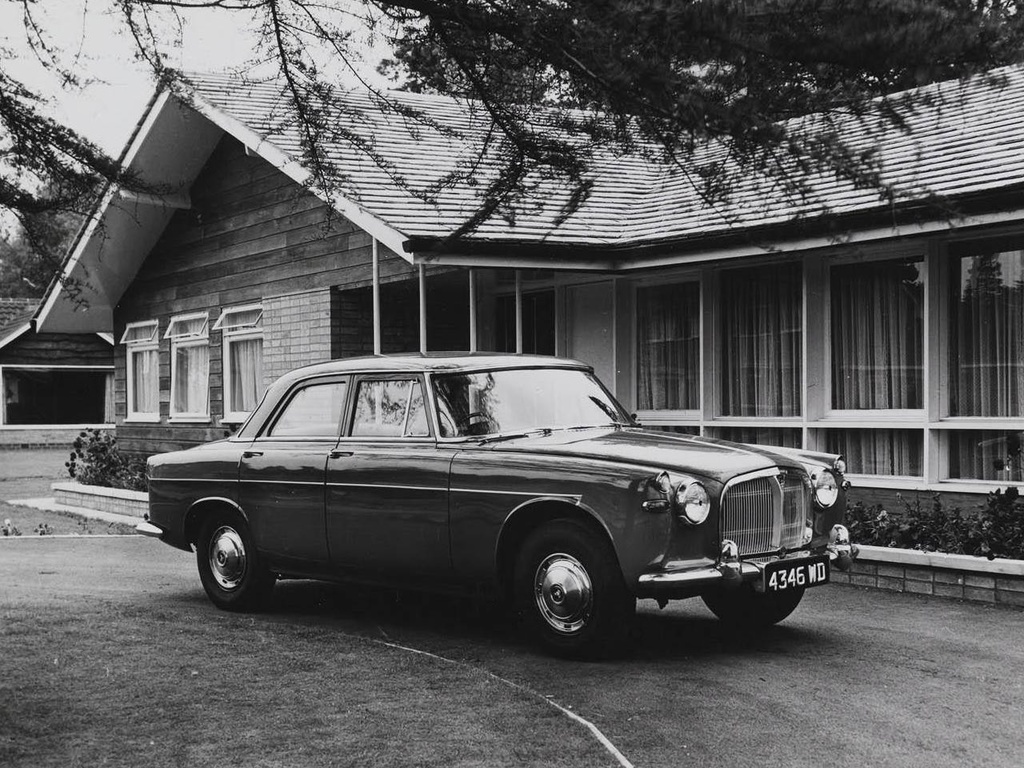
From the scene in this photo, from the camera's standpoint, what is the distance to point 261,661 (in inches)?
276

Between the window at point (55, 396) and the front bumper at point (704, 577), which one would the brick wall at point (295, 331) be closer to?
the front bumper at point (704, 577)

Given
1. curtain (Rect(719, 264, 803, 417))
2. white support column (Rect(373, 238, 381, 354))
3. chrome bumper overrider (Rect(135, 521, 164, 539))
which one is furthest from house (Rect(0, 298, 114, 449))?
chrome bumper overrider (Rect(135, 521, 164, 539))

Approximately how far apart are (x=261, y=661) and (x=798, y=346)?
285 inches

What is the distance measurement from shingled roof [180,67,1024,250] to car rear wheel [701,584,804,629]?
2.35 metres

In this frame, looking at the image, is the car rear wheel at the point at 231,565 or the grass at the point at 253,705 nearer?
the grass at the point at 253,705

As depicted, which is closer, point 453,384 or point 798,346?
point 453,384

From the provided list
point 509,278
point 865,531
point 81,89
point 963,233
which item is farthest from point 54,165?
point 509,278

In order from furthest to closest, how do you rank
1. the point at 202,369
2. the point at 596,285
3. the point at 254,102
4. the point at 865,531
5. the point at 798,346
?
the point at 202,369 < the point at 254,102 < the point at 596,285 < the point at 798,346 < the point at 865,531

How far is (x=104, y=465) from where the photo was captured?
64.5ft

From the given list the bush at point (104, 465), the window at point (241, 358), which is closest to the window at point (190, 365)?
the window at point (241, 358)

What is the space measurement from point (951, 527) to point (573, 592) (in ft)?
13.9

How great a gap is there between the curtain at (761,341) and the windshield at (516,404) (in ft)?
Result: 15.9

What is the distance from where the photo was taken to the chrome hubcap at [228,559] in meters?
8.73

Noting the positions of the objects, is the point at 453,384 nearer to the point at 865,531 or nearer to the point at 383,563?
the point at 383,563
